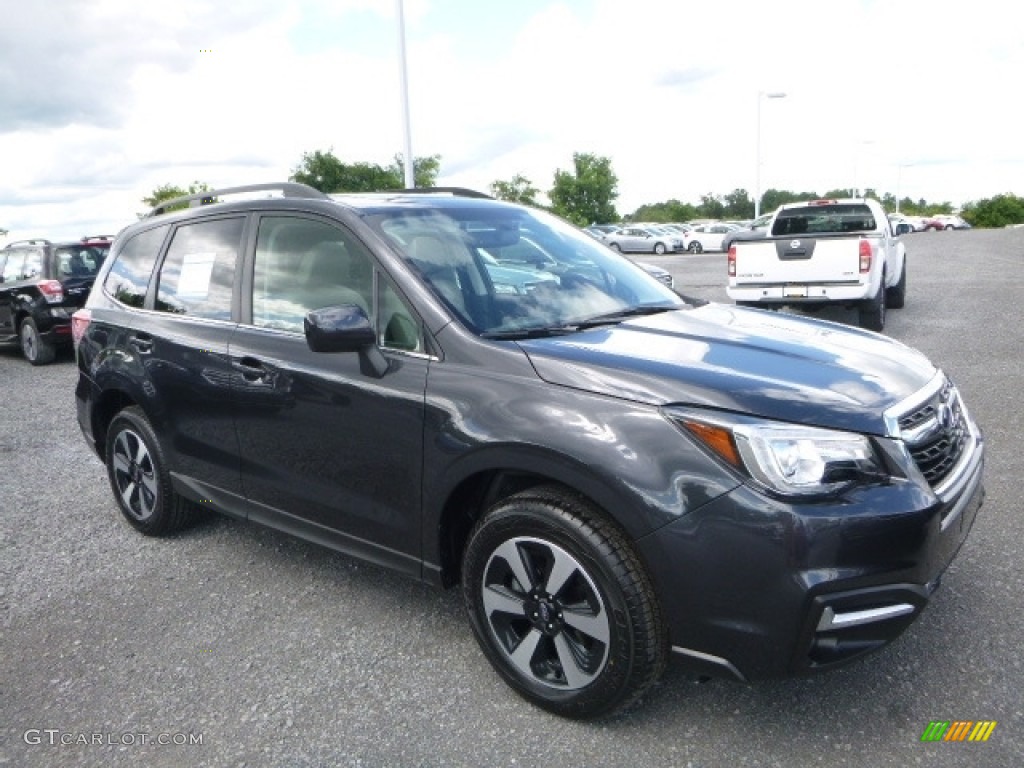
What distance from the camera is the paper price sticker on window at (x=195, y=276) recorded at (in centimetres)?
393

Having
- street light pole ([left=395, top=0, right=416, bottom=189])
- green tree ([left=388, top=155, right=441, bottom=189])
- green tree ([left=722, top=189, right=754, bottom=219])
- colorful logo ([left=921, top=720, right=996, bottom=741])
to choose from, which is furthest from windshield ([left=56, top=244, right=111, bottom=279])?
green tree ([left=722, top=189, right=754, bottom=219])

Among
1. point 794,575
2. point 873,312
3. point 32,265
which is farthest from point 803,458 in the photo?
point 32,265

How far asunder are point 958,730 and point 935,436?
2.96 ft

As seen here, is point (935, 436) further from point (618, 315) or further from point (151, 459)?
point (151, 459)

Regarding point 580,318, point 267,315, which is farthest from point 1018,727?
point 267,315

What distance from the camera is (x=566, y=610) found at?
2643mm

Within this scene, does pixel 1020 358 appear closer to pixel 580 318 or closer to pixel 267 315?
pixel 580 318

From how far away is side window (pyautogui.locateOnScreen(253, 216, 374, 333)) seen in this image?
3.24 m

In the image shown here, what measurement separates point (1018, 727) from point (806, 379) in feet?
4.07

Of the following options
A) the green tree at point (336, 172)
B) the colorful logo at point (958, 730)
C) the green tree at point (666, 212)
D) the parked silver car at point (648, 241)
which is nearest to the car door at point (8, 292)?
the colorful logo at point (958, 730)

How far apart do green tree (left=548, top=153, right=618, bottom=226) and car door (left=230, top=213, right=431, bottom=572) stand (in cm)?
5604

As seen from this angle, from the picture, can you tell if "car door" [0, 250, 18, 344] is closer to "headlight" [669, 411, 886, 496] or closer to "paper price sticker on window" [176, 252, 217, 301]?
"paper price sticker on window" [176, 252, 217, 301]

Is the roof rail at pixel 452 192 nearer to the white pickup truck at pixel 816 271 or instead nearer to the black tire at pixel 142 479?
the black tire at pixel 142 479

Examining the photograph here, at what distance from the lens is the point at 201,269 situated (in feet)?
13.1
